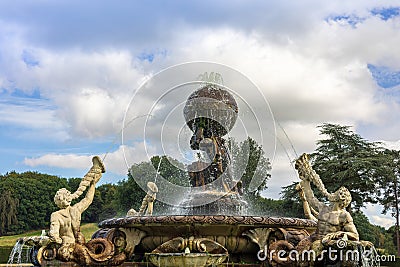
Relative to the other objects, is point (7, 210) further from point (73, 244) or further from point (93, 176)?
point (73, 244)

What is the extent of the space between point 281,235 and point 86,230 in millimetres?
30903

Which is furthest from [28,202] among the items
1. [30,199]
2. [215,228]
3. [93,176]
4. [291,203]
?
[215,228]

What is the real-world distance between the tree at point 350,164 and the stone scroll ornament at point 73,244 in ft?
75.5

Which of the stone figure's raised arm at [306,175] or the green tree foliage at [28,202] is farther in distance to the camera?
the green tree foliage at [28,202]

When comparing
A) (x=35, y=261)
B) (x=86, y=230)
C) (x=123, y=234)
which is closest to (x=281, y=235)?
(x=123, y=234)

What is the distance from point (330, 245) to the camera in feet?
24.7

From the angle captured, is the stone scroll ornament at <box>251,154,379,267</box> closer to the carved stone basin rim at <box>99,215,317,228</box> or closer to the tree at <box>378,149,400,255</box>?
the carved stone basin rim at <box>99,215,317,228</box>

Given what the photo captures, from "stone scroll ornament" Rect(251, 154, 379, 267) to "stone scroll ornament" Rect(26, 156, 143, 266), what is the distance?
2459mm

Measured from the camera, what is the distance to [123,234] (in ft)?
28.9

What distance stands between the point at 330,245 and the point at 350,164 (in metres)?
24.0

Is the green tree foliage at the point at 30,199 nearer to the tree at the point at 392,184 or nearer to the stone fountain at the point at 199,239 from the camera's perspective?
the tree at the point at 392,184

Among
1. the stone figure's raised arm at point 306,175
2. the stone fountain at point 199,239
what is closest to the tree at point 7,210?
the stone fountain at point 199,239

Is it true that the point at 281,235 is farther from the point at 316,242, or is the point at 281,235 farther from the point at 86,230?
the point at 86,230

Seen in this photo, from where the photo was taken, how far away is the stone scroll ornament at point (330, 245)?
7.35 m
